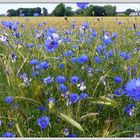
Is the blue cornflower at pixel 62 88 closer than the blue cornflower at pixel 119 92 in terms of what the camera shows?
Yes

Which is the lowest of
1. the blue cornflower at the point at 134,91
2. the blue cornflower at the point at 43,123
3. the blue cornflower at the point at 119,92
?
the blue cornflower at the point at 43,123

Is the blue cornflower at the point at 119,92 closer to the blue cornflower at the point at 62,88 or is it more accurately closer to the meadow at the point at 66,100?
the meadow at the point at 66,100

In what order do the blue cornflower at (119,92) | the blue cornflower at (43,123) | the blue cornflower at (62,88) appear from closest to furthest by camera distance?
the blue cornflower at (43,123) → the blue cornflower at (62,88) → the blue cornflower at (119,92)

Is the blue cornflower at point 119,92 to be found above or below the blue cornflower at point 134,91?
below

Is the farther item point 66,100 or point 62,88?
point 62,88

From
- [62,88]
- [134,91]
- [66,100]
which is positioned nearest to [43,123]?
[66,100]

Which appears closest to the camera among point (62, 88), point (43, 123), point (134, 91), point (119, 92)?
point (134, 91)

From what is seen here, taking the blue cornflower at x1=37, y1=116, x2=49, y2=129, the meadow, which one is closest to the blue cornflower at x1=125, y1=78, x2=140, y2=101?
the meadow

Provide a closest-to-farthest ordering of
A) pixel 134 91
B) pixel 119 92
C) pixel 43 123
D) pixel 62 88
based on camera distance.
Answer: pixel 134 91, pixel 43 123, pixel 62 88, pixel 119 92

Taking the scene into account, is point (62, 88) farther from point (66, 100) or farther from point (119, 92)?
point (119, 92)

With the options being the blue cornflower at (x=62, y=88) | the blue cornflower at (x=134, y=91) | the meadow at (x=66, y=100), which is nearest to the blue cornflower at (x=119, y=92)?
the meadow at (x=66, y=100)

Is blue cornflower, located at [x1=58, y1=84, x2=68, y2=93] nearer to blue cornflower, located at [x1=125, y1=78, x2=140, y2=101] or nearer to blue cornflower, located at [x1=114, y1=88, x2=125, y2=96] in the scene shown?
blue cornflower, located at [x1=114, y1=88, x2=125, y2=96]

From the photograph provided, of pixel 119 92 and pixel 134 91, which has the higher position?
pixel 134 91

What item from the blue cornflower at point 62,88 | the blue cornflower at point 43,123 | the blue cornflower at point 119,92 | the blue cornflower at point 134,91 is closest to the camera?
the blue cornflower at point 134,91
